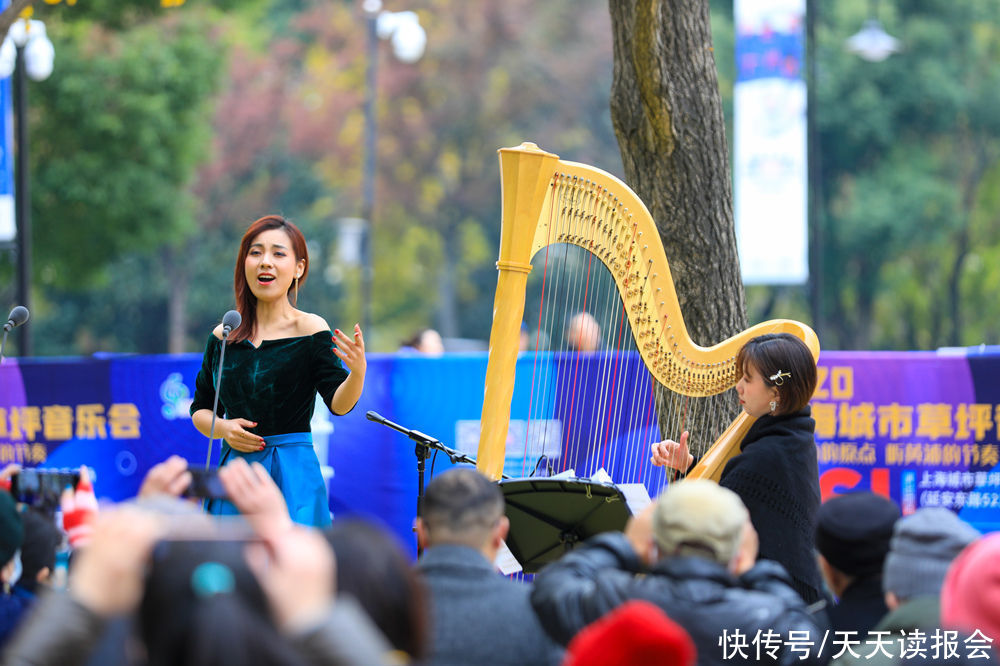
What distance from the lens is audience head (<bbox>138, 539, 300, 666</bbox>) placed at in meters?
1.93

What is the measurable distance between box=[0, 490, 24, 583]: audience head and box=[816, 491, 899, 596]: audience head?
1926 millimetres

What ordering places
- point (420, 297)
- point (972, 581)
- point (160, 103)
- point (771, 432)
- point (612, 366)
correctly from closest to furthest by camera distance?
point (972, 581), point (771, 432), point (612, 366), point (160, 103), point (420, 297)

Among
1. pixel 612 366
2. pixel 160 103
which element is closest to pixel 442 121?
pixel 160 103

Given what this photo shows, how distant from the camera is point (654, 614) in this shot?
224 cm

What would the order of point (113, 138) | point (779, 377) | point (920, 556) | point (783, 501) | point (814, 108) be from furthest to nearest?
point (113, 138)
point (814, 108)
point (779, 377)
point (783, 501)
point (920, 556)

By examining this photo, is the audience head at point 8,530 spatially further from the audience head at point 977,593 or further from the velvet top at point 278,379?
the audience head at point 977,593

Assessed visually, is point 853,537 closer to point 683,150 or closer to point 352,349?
point 352,349

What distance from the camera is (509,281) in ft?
13.9

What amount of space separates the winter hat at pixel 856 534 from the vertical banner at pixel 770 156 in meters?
9.16

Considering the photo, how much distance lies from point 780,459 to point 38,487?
7.27 ft

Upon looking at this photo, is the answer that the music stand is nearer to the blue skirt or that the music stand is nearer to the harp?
the harp

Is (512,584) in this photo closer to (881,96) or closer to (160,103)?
(160,103)

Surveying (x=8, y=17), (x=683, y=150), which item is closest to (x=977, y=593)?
(x=683, y=150)

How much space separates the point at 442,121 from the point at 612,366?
90.3 feet
